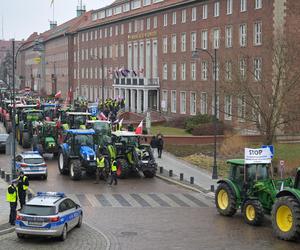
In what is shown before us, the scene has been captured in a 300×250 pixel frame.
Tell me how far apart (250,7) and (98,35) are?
1950 inches

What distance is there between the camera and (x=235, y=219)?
889 inches

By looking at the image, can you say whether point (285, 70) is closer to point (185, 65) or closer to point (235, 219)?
point (235, 219)

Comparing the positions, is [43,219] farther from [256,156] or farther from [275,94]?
[275,94]

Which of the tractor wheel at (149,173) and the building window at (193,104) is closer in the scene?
the tractor wheel at (149,173)

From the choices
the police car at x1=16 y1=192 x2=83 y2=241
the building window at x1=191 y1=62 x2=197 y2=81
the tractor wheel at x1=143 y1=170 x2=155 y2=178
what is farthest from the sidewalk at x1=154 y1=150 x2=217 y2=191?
the building window at x1=191 y1=62 x2=197 y2=81

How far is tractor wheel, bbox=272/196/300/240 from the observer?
60.0ft

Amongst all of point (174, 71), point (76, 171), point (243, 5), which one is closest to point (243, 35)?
point (243, 5)

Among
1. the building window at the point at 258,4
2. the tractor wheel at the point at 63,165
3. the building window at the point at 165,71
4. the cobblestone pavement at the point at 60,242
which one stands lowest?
the cobblestone pavement at the point at 60,242

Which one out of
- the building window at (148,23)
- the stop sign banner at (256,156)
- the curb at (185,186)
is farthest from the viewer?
the building window at (148,23)

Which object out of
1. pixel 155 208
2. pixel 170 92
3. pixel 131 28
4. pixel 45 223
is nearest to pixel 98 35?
pixel 131 28

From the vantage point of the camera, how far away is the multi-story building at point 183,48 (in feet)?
166

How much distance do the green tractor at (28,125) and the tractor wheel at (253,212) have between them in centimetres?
2414

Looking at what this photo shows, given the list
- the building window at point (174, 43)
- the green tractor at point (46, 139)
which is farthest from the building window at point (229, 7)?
the green tractor at point (46, 139)

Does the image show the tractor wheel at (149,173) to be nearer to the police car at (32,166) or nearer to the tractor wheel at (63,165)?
the tractor wheel at (63,165)
